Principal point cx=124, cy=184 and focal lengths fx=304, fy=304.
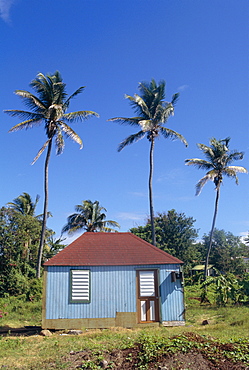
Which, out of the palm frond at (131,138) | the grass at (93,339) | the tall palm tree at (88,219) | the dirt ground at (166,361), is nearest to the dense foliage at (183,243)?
the tall palm tree at (88,219)

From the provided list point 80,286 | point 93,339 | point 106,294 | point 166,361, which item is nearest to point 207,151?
point 106,294

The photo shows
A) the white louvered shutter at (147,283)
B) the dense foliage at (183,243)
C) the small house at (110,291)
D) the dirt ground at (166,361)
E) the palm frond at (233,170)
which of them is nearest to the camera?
the dirt ground at (166,361)

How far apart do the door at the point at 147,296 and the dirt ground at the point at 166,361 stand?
5.41m

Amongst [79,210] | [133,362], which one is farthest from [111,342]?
[79,210]

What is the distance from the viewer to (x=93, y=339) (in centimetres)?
1042

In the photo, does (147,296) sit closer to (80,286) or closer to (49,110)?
(80,286)

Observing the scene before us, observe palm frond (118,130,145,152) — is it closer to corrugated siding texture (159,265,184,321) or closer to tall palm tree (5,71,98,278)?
tall palm tree (5,71,98,278)

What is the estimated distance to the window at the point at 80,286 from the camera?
13.1 meters

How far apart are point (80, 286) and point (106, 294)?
3.89 ft

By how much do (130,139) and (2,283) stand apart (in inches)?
618

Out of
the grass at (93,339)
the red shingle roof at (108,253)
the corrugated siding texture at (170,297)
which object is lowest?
the grass at (93,339)

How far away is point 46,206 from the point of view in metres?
22.9

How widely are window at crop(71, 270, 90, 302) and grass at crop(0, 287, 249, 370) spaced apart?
4.59ft

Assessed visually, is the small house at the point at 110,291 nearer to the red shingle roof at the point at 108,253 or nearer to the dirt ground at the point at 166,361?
the red shingle roof at the point at 108,253
